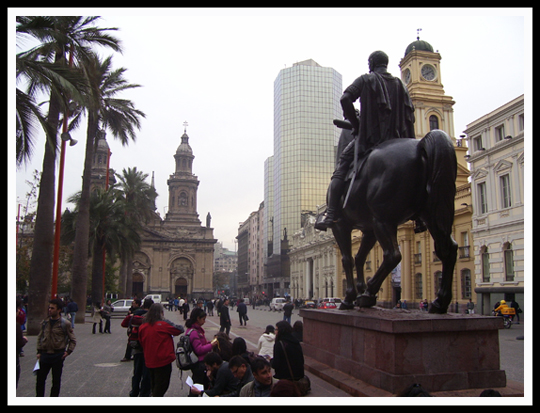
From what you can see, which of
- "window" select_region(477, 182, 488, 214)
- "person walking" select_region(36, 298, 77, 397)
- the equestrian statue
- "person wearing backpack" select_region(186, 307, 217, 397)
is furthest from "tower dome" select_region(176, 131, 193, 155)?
"person wearing backpack" select_region(186, 307, 217, 397)

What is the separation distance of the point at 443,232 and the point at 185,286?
3152 inches

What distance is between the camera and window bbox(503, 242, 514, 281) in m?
24.6

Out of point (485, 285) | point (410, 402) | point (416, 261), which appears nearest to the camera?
point (410, 402)

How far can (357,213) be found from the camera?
23.6 feet

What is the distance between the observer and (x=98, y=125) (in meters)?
25.8

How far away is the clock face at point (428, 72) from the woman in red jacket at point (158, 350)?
138ft

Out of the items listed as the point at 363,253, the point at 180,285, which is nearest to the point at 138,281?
the point at 180,285

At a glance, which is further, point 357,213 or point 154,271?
point 154,271

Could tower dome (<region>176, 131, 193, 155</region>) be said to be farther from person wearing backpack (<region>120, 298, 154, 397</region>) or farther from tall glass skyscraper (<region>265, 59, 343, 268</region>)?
person wearing backpack (<region>120, 298, 154, 397</region>)

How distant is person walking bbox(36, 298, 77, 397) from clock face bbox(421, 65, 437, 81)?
139ft

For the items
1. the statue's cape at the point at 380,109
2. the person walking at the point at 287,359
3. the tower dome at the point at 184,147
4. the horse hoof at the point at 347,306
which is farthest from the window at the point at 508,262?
the tower dome at the point at 184,147

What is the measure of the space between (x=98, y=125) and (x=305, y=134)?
5361 centimetres

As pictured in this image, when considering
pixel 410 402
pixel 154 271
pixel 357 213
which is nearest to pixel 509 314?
pixel 357 213

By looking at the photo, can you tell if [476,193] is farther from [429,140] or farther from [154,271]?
[154,271]
